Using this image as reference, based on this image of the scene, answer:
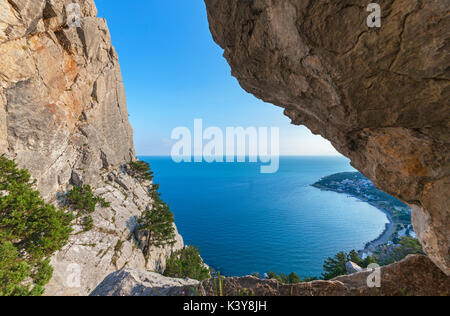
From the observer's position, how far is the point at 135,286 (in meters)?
5.92

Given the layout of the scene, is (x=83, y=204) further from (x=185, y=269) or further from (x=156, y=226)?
(x=185, y=269)

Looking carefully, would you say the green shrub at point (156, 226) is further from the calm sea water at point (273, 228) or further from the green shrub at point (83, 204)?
the calm sea water at point (273, 228)

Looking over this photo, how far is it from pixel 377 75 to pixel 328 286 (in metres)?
6.86

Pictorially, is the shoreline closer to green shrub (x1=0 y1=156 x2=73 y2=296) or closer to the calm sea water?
the calm sea water

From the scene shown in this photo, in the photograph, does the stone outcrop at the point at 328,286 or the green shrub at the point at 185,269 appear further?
the green shrub at the point at 185,269

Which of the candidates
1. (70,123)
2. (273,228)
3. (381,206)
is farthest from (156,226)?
(381,206)

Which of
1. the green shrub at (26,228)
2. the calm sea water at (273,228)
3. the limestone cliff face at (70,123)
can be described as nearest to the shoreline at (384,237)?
the calm sea water at (273,228)

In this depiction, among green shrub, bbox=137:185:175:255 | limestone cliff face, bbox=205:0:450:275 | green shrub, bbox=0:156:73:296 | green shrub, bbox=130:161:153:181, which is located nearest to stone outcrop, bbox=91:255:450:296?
limestone cliff face, bbox=205:0:450:275

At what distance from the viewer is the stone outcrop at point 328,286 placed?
17.1 feet

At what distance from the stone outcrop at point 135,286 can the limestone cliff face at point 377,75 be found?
8.52m

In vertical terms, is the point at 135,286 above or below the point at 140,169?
below
